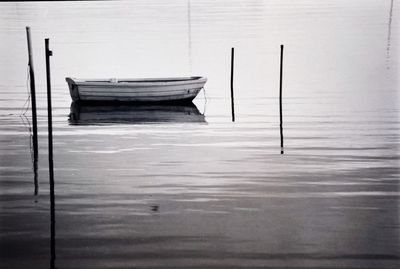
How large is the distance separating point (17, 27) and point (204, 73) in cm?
6131

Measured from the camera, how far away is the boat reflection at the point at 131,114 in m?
31.5

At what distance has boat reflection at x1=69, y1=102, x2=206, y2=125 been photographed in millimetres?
31500

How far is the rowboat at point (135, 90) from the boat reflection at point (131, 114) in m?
0.31

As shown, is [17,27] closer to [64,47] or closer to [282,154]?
[64,47]

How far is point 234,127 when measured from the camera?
95.5ft

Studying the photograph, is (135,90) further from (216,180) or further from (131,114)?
(216,180)

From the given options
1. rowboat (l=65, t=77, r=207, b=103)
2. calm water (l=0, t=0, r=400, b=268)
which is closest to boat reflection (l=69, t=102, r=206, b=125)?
calm water (l=0, t=0, r=400, b=268)

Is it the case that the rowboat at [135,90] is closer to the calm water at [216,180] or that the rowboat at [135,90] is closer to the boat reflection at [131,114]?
the boat reflection at [131,114]

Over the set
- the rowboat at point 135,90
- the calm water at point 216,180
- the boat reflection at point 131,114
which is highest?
the rowboat at point 135,90

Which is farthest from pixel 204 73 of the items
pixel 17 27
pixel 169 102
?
pixel 17 27

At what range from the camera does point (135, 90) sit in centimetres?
3512

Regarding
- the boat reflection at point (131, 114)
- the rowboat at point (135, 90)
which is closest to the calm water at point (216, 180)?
the boat reflection at point (131, 114)

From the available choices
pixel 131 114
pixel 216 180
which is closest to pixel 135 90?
pixel 131 114

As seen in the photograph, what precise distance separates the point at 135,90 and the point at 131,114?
2028mm
